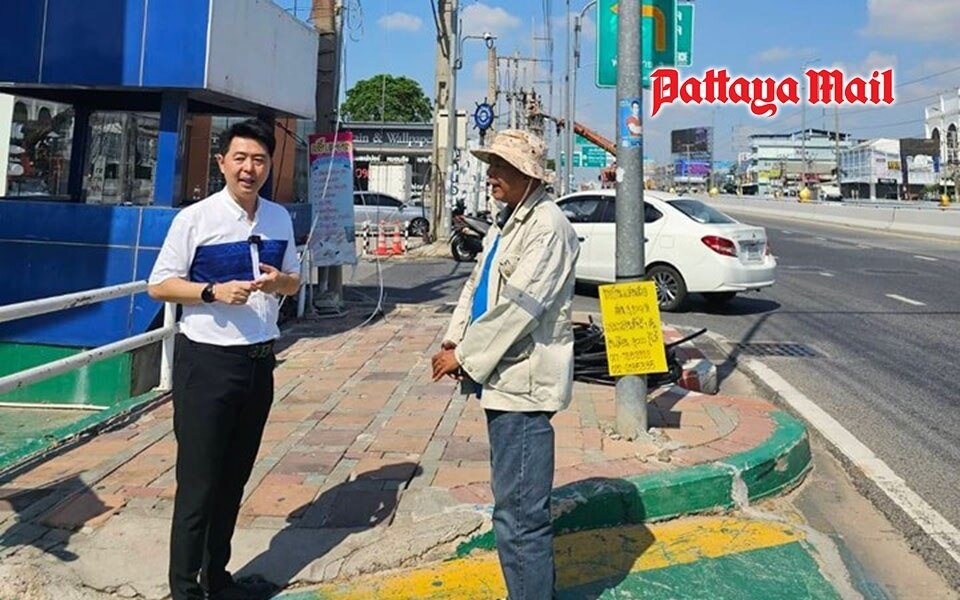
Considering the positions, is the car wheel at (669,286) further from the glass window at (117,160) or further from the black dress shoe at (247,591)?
the black dress shoe at (247,591)

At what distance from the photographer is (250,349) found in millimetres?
3078

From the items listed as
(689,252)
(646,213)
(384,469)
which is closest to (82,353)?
(384,469)

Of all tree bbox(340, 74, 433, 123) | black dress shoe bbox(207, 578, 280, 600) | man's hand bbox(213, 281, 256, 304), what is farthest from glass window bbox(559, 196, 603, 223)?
tree bbox(340, 74, 433, 123)

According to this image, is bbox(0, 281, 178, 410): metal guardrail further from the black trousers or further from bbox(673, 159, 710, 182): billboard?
bbox(673, 159, 710, 182): billboard

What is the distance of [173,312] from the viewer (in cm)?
642

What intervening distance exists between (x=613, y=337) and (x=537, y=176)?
203cm

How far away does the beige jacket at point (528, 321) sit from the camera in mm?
2742

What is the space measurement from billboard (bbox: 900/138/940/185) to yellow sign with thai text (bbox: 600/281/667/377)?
93252mm

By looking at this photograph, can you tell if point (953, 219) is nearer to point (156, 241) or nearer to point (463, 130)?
point (463, 130)

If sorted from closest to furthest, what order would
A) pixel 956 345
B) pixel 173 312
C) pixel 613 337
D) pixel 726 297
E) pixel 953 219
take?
pixel 613 337 → pixel 173 312 → pixel 956 345 → pixel 726 297 → pixel 953 219

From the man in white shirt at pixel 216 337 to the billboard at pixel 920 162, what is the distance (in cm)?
9537

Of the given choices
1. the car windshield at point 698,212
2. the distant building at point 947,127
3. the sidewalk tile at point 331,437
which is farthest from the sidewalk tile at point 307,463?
the distant building at point 947,127

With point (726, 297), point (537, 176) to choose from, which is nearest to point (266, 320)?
point (537, 176)

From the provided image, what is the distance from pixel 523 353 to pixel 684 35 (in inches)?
195
